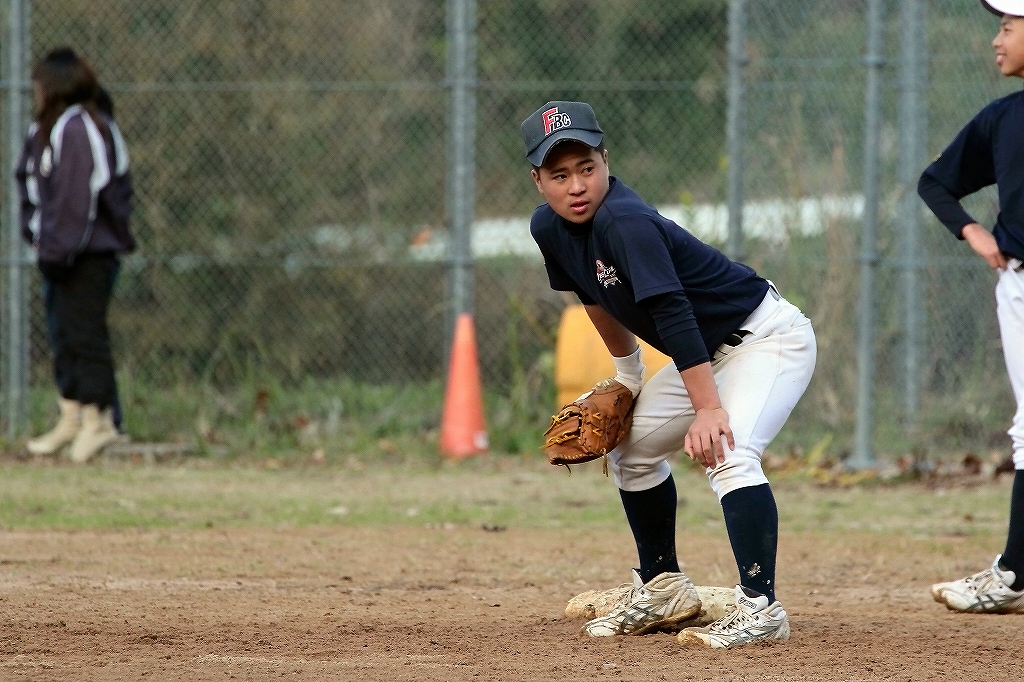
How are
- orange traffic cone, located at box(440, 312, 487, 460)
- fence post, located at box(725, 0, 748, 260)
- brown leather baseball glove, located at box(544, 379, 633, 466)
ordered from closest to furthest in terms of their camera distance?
brown leather baseball glove, located at box(544, 379, 633, 466) < fence post, located at box(725, 0, 748, 260) < orange traffic cone, located at box(440, 312, 487, 460)

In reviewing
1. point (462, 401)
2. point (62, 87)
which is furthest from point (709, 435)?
point (62, 87)

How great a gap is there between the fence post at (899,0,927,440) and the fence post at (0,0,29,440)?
5.93 m

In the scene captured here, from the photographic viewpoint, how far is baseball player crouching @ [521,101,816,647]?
4062 mm

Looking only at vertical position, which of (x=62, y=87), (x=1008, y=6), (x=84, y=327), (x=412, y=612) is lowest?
(x=412, y=612)

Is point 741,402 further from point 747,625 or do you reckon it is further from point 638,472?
point 747,625

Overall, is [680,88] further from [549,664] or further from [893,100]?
[549,664]

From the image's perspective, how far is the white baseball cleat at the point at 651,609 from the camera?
4461 mm

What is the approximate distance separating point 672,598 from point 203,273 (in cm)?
610

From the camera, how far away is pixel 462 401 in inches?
358

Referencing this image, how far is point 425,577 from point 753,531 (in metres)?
1.90

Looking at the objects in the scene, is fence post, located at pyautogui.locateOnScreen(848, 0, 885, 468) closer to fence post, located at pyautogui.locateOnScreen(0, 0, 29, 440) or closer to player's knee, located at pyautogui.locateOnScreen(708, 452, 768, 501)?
player's knee, located at pyautogui.locateOnScreen(708, 452, 768, 501)

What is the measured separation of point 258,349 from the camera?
32.0 ft

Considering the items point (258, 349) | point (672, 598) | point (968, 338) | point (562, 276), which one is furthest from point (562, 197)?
point (258, 349)

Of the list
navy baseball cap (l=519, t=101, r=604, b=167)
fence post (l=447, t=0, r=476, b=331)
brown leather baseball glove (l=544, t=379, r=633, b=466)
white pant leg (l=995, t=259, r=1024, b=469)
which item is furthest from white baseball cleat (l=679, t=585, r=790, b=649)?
fence post (l=447, t=0, r=476, b=331)
